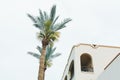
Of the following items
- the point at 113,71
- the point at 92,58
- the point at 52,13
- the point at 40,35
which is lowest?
the point at 113,71

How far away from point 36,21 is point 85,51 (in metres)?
6.96

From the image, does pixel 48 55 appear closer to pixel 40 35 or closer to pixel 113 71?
pixel 40 35

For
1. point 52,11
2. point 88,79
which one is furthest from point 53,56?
point 52,11

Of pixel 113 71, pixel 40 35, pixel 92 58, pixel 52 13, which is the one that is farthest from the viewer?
pixel 92 58

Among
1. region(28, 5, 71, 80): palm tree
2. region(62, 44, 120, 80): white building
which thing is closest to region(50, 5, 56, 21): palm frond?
region(28, 5, 71, 80): palm tree

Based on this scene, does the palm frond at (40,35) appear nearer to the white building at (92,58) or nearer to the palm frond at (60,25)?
the palm frond at (60,25)

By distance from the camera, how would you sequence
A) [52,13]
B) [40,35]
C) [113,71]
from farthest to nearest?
1. [52,13]
2. [40,35]
3. [113,71]

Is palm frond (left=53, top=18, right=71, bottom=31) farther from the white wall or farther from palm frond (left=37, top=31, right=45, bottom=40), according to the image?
the white wall

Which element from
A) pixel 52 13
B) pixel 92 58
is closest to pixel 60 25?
pixel 52 13

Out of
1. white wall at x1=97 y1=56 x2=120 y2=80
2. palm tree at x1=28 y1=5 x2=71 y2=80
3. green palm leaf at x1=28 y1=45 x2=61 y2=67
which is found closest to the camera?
white wall at x1=97 y1=56 x2=120 y2=80

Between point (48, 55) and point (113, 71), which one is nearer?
point (113, 71)

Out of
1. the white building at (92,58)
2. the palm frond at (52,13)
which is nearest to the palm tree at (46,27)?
the palm frond at (52,13)

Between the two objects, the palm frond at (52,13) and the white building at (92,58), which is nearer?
the palm frond at (52,13)

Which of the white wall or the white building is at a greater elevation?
the white building
